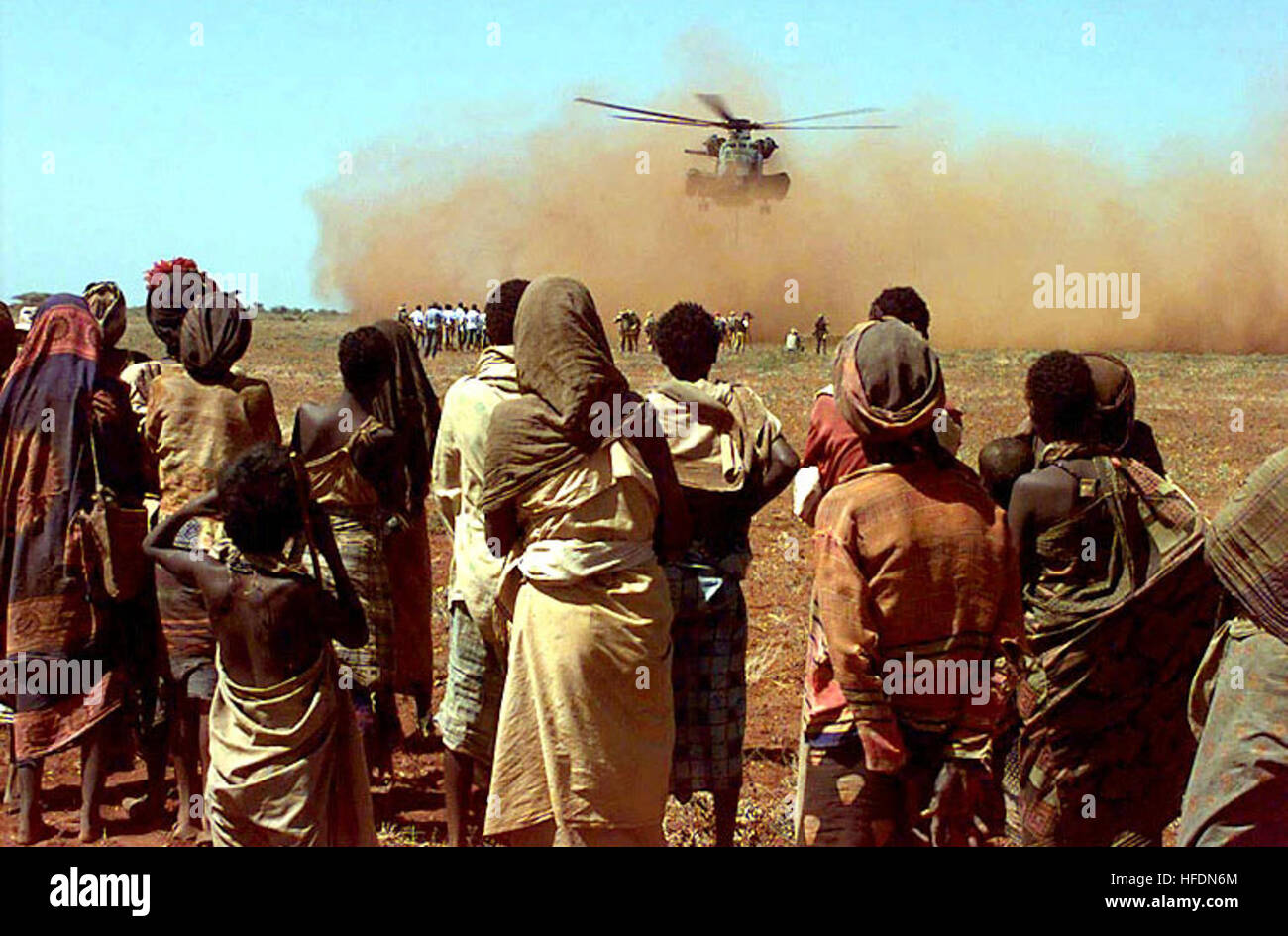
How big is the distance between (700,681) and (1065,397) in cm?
145

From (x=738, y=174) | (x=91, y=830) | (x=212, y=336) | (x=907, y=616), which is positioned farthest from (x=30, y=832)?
(x=738, y=174)

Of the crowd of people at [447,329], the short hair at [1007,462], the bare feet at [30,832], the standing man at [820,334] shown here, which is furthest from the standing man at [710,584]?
the standing man at [820,334]

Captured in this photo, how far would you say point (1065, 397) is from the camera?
4.29m

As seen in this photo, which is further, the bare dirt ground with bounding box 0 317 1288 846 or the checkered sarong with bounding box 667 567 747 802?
the bare dirt ground with bounding box 0 317 1288 846

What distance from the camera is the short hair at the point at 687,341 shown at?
16.0ft

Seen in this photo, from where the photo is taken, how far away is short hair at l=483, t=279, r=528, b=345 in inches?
183

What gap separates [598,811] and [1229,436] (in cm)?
1663

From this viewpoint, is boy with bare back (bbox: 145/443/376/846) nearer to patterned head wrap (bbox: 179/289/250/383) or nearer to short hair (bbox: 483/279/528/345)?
short hair (bbox: 483/279/528/345)

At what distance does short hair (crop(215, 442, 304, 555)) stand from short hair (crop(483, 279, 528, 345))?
920 millimetres

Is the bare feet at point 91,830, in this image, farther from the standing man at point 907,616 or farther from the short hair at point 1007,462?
the short hair at point 1007,462

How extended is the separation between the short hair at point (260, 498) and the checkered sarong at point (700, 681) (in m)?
1.30

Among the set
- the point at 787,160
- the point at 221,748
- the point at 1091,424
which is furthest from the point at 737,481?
the point at 787,160

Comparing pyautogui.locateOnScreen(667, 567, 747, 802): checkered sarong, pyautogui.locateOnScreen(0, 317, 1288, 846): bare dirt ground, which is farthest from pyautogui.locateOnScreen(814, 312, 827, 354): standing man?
pyautogui.locateOnScreen(667, 567, 747, 802): checkered sarong
